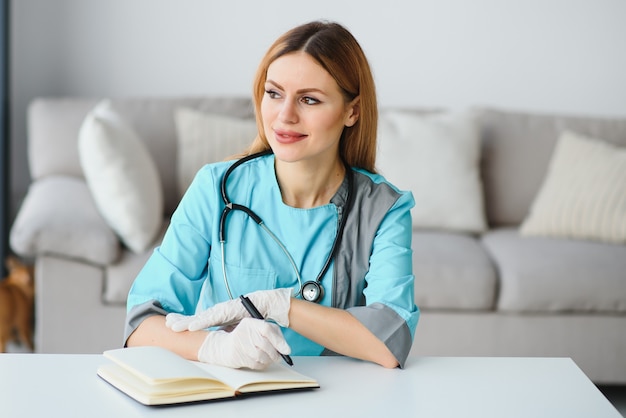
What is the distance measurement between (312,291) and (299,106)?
0.34 m

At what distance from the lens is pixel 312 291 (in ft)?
5.21

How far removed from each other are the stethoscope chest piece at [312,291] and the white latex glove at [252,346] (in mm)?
272

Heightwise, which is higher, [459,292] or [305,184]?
[305,184]

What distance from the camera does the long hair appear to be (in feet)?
5.20

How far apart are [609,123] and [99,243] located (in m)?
2.02

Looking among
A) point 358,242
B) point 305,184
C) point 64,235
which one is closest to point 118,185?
point 64,235

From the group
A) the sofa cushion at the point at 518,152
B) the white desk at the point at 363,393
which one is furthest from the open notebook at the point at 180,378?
the sofa cushion at the point at 518,152

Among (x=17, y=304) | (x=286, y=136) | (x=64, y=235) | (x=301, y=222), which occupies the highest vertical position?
(x=286, y=136)

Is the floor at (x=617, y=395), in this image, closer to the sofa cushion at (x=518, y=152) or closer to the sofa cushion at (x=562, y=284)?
the sofa cushion at (x=562, y=284)

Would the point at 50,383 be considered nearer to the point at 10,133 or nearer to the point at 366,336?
the point at 366,336

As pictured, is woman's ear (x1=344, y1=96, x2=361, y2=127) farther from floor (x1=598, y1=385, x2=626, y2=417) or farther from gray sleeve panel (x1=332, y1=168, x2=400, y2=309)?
floor (x1=598, y1=385, x2=626, y2=417)

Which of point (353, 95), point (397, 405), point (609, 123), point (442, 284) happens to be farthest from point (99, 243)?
point (609, 123)

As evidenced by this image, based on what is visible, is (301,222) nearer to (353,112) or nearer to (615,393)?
(353,112)

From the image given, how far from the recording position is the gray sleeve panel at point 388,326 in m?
1.43
